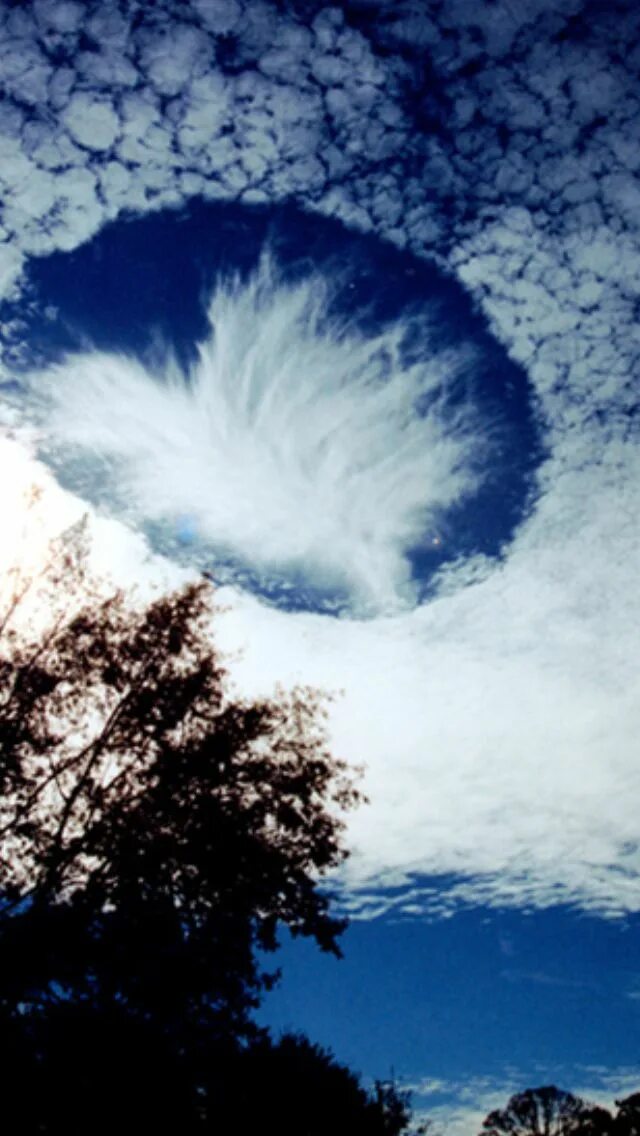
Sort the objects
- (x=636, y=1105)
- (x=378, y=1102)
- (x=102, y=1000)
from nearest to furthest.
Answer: (x=102, y=1000) → (x=378, y=1102) → (x=636, y=1105)

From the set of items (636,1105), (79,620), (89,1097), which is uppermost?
(79,620)

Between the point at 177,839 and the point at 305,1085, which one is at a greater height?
the point at 177,839

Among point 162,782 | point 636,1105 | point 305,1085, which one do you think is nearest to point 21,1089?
point 162,782

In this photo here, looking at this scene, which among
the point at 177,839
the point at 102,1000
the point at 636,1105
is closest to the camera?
the point at 102,1000

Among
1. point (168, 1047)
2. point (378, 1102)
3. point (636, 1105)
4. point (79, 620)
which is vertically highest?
point (79, 620)

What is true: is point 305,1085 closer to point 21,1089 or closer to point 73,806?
point 21,1089

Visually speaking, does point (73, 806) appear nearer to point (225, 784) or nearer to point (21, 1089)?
point (225, 784)

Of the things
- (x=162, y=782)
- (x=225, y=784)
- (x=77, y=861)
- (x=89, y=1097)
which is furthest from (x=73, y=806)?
(x=89, y=1097)

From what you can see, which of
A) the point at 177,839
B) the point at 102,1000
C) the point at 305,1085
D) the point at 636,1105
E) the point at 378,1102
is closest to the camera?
the point at 102,1000

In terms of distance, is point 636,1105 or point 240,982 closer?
point 240,982
